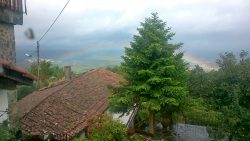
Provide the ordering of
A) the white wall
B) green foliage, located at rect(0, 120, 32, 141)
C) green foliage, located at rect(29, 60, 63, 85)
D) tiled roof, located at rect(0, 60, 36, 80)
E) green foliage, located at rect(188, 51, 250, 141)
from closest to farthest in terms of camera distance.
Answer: green foliage, located at rect(0, 120, 32, 141) → tiled roof, located at rect(0, 60, 36, 80) → the white wall → green foliage, located at rect(188, 51, 250, 141) → green foliage, located at rect(29, 60, 63, 85)

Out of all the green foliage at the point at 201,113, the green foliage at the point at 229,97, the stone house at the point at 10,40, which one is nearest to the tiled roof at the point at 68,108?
the green foliage at the point at 201,113

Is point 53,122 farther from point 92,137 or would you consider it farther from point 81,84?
point 81,84

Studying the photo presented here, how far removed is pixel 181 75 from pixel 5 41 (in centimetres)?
956

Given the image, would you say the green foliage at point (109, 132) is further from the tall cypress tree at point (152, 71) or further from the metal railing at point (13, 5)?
the metal railing at point (13, 5)

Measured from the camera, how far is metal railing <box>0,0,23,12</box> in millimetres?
10627

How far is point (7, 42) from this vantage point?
1089cm


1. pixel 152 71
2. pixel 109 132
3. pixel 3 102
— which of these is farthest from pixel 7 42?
pixel 152 71

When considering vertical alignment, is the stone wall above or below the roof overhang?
above

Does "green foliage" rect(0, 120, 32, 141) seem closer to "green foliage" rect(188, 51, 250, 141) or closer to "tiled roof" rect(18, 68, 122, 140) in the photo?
"tiled roof" rect(18, 68, 122, 140)

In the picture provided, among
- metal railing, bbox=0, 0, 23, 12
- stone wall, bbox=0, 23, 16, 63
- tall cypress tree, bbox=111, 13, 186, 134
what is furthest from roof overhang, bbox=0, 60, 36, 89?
tall cypress tree, bbox=111, 13, 186, 134

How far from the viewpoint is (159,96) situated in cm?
1686

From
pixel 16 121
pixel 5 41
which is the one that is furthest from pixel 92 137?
pixel 5 41

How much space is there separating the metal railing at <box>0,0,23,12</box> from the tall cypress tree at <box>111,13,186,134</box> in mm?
6978

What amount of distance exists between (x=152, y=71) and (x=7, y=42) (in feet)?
26.3
